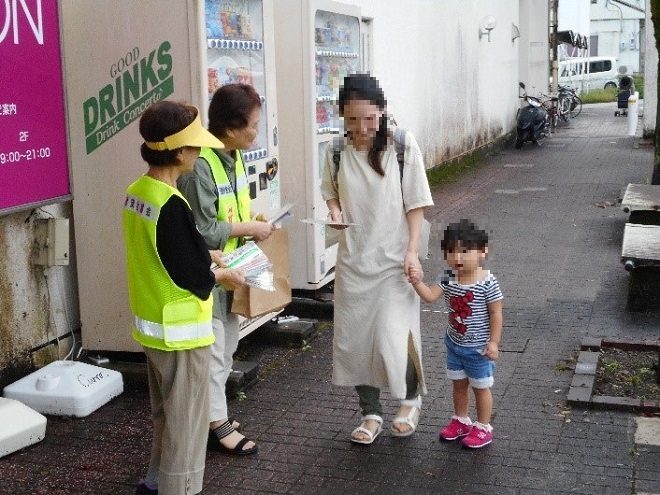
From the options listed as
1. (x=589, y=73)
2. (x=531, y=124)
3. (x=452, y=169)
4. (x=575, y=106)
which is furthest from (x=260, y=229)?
(x=589, y=73)

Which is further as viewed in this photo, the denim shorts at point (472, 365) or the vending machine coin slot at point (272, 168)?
the vending machine coin slot at point (272, 168)

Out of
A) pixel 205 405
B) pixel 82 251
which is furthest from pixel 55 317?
pixel 205 405

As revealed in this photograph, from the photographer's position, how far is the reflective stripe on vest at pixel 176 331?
134 inches

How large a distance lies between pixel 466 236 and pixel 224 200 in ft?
3.84

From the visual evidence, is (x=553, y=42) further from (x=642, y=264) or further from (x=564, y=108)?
(x=642, y=264)

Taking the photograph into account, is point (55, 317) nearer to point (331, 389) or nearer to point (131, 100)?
point (131, 100)

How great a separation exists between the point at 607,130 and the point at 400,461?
2171 cm

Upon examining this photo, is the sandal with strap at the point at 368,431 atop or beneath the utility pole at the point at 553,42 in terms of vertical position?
beneath

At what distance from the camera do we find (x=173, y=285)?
3.39 m

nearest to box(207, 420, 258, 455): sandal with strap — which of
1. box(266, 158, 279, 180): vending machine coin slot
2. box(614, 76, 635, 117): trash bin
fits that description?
box(266, 158, 279, 180): vending machine coin slot

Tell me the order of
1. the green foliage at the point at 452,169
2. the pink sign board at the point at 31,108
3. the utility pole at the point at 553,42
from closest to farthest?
the pink sign board at the point at 31,108
the green foliage at the point at 452,169
the utility pole at the point at 553,42

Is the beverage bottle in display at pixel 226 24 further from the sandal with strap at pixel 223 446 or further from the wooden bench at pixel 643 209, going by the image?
the wooden bench at pixel 643 209

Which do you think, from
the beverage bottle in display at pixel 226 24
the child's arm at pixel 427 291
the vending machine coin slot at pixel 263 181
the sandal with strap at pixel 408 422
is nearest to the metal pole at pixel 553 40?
the vending machine coin slot at pixel 263 181

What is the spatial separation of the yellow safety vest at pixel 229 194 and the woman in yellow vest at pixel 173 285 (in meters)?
0.60
